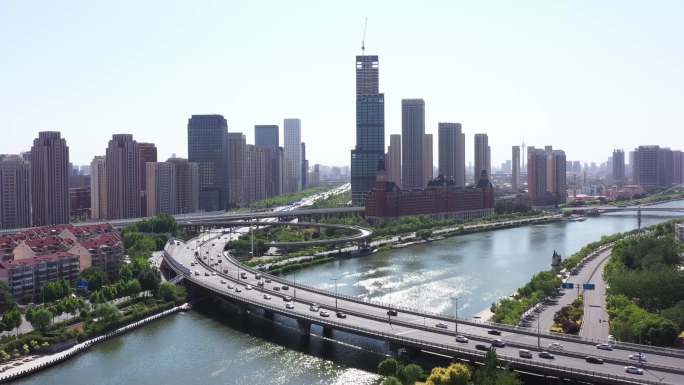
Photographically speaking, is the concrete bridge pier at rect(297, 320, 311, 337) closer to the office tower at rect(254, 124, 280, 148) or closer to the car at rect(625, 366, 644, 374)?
the car at rect(625, 366, 644, 374)

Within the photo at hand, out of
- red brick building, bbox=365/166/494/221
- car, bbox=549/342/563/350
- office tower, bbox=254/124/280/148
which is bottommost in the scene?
car, bbox=549/342/563/350

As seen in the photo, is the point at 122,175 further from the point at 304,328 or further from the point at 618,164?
the point at 618,164

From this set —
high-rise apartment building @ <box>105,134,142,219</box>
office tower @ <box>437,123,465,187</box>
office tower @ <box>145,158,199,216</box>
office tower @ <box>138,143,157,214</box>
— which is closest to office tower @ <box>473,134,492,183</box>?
office tower @ <box>437,123,465,187</box>

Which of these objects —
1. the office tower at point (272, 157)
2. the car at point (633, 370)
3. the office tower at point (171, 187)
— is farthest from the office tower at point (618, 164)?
the car at point (633, 370)

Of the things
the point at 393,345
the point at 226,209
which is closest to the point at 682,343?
the point at 393,345

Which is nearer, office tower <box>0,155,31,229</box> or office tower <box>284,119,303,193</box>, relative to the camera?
office tower <box>0,155,31,229</box>

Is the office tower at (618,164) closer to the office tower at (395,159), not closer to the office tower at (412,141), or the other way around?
the office tower at (395,159)
